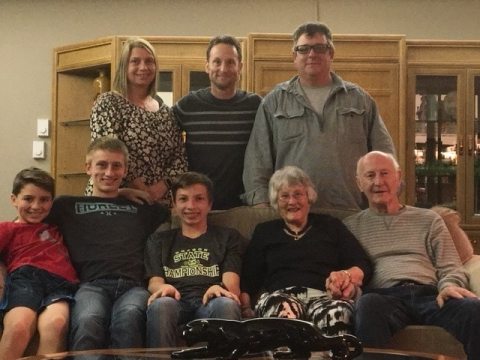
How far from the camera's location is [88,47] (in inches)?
213

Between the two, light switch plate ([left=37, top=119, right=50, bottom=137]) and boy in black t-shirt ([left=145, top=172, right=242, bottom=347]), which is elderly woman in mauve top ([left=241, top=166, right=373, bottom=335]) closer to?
boy in black t-shirt ([left=145, top=172, right=242, bottom=347])

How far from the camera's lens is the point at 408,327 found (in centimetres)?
257

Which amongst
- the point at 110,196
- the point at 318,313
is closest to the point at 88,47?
the point at 110,196

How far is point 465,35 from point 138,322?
13.1 ft

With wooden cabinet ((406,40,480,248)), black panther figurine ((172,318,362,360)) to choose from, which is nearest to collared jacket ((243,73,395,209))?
black panther figurine ((172,318,362,360))

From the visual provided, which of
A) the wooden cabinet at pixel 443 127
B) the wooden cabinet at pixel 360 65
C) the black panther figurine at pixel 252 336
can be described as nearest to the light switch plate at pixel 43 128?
the wooden cabinet at pixel 360 65

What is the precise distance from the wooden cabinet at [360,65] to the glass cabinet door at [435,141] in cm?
18

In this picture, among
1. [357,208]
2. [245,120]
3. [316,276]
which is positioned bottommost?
[316,276]

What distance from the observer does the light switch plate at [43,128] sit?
5.70 metres

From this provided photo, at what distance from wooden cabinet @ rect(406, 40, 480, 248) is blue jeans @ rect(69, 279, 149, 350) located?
10.1 feet

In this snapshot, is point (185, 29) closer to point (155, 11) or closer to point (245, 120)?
point (155, 11)

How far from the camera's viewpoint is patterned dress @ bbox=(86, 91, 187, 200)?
10.1ft

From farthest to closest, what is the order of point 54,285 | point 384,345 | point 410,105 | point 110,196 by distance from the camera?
point 410,105, point 110,196, point 54,285, point 384,345

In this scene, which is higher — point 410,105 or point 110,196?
point 410,105
